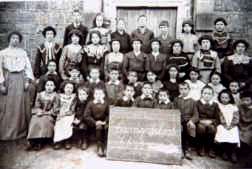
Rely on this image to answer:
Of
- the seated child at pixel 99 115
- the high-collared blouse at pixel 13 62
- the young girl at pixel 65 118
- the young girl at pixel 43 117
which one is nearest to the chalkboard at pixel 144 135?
the seated child at pixel 99 115

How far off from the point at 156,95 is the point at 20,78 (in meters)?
1.85

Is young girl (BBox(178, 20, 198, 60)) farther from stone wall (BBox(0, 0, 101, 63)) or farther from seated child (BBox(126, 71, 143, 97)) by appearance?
stone wall (BBox(0, 0, 101, 63))

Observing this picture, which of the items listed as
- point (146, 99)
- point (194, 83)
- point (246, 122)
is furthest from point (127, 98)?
point (246, 122)

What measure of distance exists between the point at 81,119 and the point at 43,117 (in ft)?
1.57

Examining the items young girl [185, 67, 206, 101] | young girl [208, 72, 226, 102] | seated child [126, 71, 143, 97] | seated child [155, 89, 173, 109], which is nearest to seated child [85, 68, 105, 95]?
seated child [126, 71, 143, 97]

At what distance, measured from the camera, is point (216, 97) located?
16.5 ft

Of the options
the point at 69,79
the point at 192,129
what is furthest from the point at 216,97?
the point at 69,79

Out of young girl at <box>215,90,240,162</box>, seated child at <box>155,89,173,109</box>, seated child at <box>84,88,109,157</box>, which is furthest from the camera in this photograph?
seated child at <box>155,89,173,109</box>

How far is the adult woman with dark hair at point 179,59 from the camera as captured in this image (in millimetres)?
5383

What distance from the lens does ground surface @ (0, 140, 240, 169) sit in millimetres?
4418

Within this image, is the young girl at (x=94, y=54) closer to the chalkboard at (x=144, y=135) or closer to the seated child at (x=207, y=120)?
the chalkboard at (x=144, y=135)

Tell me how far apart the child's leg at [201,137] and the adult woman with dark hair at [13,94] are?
227 cm

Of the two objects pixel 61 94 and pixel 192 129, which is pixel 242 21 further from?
pixel 61 94

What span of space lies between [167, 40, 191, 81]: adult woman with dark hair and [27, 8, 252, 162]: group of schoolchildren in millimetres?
14
